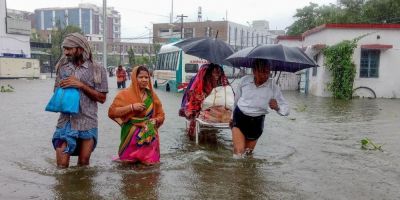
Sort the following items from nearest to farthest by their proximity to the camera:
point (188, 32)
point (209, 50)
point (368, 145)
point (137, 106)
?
point (137, 106), point (209, 50), point (368, 145), point (188, 32)

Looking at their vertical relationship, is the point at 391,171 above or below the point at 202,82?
below

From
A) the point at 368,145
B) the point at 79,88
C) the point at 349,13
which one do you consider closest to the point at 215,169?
the point at 79,88

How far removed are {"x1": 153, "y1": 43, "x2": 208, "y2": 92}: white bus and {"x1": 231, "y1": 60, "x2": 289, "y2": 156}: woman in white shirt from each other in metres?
12.8

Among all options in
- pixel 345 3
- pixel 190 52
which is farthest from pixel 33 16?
pixel 190 52

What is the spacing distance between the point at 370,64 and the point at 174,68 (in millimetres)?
9114

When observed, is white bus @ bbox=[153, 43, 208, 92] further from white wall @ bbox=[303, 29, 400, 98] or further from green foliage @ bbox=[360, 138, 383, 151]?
green foliage @ bbox=[360, 138, 383, 151]

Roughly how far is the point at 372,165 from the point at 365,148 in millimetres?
1407

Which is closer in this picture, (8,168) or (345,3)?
(8,168)

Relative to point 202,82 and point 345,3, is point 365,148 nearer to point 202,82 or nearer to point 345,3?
point 202,82

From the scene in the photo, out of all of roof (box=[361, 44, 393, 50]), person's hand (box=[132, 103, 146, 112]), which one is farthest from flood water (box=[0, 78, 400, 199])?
roof (box=[361, 44, 393, 50])

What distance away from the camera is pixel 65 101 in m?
4.72

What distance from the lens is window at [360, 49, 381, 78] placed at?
67.7 feet

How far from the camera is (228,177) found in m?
5.52

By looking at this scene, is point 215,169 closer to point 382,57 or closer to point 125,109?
point 125,109
